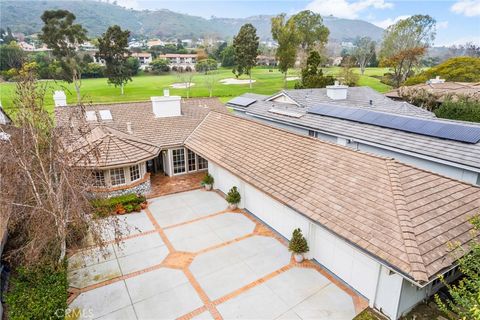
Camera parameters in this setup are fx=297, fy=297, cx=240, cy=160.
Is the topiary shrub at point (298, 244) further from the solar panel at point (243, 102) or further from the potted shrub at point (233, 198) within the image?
the solar panel at point (243, 102)

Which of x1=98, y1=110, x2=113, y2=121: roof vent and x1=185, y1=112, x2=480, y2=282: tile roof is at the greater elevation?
x1=98, y1=110, x2=113, y2=121: roof vent

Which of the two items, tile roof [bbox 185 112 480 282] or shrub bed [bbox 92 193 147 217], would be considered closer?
tile roof [bbox 185 112 480 282]

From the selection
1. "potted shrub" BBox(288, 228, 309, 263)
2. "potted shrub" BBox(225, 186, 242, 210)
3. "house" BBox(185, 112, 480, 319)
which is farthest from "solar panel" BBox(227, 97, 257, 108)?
"potted shrub" BBox(288, 228, 309, 263)

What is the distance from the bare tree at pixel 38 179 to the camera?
885cm

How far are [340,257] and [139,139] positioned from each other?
50.0ft

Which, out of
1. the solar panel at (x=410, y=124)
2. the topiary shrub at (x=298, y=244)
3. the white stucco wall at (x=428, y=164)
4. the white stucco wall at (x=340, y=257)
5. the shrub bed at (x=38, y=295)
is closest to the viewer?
the shrub bed at (x=38, y=295)

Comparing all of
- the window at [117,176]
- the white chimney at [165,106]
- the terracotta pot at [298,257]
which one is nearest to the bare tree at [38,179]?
the terracotta pot at [298,257]

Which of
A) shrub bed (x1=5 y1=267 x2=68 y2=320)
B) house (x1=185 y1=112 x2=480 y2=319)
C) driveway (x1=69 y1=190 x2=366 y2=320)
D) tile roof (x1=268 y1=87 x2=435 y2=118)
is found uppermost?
tile roof (x1=268 y1=87 x2=435 y2=118)

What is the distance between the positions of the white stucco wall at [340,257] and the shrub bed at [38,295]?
8.57m

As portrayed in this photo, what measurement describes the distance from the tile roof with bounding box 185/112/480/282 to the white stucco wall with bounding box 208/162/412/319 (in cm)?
70

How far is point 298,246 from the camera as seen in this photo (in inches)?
484

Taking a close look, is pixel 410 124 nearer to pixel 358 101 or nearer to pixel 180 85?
pixel 358 101

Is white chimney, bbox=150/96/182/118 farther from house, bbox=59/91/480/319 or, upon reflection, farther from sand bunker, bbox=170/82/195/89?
sand bunker, bbox=170/82/195/89

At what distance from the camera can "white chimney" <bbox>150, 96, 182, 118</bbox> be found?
79.4ft
